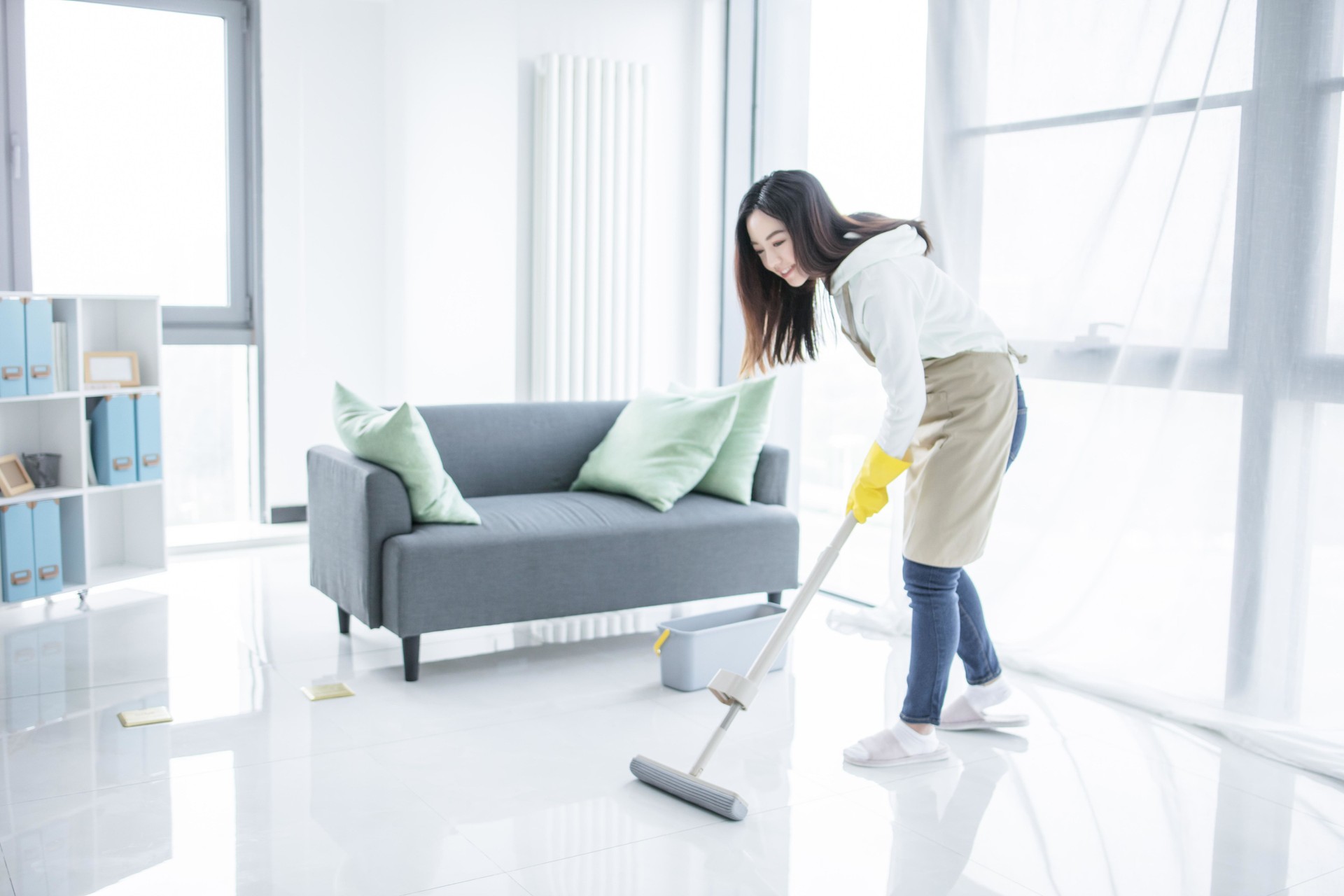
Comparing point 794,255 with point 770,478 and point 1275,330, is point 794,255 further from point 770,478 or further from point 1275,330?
point 770,478

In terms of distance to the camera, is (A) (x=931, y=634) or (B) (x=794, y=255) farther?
(A) (x=931, y=634)

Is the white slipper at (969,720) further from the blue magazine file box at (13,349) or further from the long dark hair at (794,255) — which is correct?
the blue magazine file box at (13,349)

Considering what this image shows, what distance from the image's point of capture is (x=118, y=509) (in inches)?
154

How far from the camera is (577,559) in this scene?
122 inches

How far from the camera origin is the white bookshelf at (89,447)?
3.54 metres

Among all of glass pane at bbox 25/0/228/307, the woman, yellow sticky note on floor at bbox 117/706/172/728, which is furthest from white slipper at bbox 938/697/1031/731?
glass pane at bbox 25/0/228/307

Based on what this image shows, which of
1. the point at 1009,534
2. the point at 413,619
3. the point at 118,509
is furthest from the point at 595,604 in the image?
the point at 118,509

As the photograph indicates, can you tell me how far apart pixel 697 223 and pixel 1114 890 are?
3426mm

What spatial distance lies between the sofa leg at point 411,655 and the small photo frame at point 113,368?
1.52 metres

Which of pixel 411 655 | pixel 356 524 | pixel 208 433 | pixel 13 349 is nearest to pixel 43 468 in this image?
pixel 13 349

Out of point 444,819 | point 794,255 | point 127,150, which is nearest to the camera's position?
point 444,819

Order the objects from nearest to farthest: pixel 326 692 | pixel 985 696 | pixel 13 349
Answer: pixel 985 696 → pixel 326 692 → pixel 13 349

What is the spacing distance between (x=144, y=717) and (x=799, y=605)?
1528 mm

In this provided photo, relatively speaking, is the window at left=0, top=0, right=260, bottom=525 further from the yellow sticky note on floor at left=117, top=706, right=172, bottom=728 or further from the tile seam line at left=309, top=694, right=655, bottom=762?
the tile seam line at left=309, top=694, right=655, bottom=762
